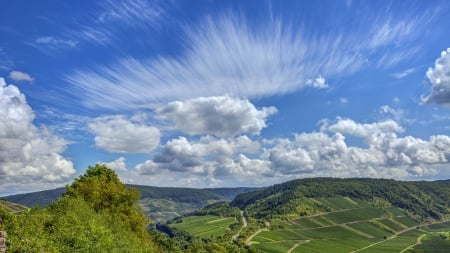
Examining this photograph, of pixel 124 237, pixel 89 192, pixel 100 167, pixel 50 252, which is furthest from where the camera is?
pixel 100 167

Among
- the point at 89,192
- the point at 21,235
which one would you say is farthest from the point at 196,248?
the point at 21,235

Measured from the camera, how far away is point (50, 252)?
35969 mm

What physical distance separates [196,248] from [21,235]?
425ft

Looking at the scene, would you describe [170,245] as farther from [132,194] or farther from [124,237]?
[124,237]

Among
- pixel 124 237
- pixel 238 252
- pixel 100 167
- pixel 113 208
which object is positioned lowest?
pixel 238 252

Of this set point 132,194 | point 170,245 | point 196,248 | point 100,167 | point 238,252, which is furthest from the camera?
point 238,252

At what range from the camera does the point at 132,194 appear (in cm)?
8031

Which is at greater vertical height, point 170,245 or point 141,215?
point 141,215

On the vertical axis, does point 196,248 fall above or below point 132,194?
below

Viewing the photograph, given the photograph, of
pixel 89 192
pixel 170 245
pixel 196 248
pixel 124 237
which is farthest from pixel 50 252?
pixel 196 248

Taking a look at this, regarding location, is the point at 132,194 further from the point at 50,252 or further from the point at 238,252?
the point at 238,252

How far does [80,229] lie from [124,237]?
12173 millimetres

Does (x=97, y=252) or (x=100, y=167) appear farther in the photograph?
(x=100, y=167)

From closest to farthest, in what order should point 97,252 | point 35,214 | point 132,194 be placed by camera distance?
point 97,252, point 35,214, point 132,194
